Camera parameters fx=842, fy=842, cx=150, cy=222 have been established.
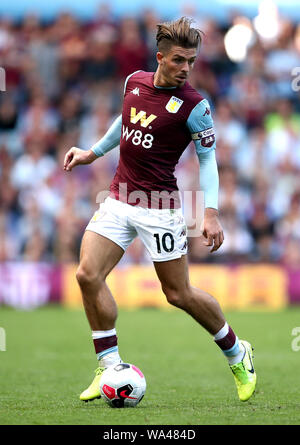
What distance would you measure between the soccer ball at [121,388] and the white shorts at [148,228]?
35.8 inches

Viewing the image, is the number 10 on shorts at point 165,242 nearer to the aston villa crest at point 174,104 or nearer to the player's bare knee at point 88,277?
the player's bare knee at point 88,277

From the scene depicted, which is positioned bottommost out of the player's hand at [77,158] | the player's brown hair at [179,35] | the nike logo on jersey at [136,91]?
the player's hand at [77,158]

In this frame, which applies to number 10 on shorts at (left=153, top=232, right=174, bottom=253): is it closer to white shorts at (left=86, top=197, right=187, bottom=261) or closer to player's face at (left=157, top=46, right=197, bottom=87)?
white shorts at (left=86, top=197, right=187, bottom=261)

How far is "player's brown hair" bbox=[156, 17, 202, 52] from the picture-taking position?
625cm

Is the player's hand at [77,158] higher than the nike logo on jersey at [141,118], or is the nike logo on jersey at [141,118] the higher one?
the nike logo on jersey at [141,118]

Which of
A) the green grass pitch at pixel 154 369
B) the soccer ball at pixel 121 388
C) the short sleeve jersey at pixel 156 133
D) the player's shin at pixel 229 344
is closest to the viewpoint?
the green grass pitch at pixel 154 369

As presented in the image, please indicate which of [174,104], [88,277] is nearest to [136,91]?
[174,104]

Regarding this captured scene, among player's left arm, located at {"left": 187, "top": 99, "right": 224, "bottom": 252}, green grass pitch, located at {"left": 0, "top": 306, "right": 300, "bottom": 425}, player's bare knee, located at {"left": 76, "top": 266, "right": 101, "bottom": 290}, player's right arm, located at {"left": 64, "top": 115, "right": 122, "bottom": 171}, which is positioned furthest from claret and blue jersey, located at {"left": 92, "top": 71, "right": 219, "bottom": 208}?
green grass pitch, located at {"left": 0, "top": 306, "right": 300, "bottom": 425}

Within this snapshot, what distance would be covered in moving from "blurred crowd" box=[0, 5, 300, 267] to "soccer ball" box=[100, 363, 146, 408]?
27.9 ft

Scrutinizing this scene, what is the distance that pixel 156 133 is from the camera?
6398 mm

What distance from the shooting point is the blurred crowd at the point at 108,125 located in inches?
590

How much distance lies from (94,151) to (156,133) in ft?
2.33

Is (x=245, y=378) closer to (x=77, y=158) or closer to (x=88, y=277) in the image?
(x=88, y=277)

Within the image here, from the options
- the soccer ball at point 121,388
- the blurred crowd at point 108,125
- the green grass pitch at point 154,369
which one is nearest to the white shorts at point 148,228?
the soccer ball at point 121,388
